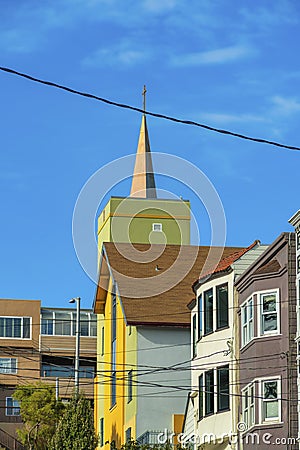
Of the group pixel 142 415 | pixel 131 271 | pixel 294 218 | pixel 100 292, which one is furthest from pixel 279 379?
pixel 100 292

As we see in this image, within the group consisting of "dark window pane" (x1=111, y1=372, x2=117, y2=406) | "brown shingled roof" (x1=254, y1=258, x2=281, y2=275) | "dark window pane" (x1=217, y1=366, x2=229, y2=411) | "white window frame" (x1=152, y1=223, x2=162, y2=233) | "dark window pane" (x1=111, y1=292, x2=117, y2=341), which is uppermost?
"white window frame" (x1=152, y1=223, x2=162, y2=233)

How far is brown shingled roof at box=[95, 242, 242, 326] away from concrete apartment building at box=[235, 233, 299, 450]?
394 inches

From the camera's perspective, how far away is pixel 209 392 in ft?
134

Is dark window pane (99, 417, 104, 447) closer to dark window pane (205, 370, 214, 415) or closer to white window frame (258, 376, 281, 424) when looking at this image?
dark window pane (205, 370, 214, 415)

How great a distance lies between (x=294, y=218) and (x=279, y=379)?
5169 mm

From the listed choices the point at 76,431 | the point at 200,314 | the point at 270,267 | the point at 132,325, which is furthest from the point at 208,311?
the point at 76,431

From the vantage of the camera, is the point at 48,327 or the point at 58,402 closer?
the point at 58,402

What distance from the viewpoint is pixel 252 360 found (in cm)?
3691

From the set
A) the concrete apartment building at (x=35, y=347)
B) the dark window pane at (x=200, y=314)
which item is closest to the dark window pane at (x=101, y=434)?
the dark window pane at (x=200, y=314)

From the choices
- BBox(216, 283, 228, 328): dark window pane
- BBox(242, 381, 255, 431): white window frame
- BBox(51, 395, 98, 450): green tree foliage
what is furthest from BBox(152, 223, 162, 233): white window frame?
BBox(242, 381, 255, 431): white window frame

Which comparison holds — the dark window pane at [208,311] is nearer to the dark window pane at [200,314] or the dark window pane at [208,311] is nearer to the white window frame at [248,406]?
the dark window pane at [200,314]

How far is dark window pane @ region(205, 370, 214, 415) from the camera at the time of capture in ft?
134

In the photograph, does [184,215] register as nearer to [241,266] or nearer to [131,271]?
[131,271]

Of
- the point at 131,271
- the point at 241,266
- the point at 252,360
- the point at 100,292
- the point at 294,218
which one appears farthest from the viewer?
the point at 100,292
